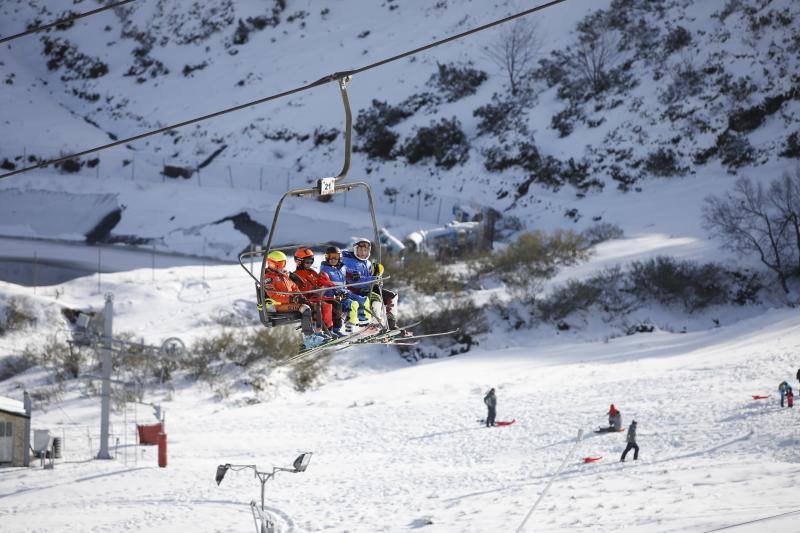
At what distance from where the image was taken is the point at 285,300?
1284cm

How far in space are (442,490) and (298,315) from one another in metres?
15.3

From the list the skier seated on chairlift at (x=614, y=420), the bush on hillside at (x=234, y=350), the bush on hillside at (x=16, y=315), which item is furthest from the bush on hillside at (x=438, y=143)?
the skier seated on chairlift at (x=614, y=420)

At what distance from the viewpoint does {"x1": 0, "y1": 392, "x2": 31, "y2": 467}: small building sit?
104 ft

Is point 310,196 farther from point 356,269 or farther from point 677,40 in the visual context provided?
point 677,40

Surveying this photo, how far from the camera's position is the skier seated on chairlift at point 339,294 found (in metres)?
12.9

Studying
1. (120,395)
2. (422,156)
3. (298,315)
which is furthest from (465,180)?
(298,315)

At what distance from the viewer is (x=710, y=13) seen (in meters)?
61.8

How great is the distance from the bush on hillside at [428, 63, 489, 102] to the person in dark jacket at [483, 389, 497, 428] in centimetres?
3568

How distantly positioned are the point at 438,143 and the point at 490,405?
32.6 meters

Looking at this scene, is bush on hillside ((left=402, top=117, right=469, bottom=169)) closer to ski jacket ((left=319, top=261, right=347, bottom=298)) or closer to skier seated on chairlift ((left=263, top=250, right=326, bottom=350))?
ski jacket ((left=319, top=261, right=347, bottom=298))

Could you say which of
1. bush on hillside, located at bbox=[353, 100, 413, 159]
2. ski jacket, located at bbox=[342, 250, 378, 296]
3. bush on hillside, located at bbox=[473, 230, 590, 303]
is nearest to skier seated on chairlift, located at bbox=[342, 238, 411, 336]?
ski jacket, located at bbox=[342, 250, 378, 296]

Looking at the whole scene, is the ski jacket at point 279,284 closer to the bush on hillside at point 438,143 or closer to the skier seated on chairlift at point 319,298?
the skier seated on chairlift at point 319,298

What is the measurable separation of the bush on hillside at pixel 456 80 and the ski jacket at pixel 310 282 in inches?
2076

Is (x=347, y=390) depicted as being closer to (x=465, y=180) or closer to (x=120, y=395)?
(x=120, y=395)
